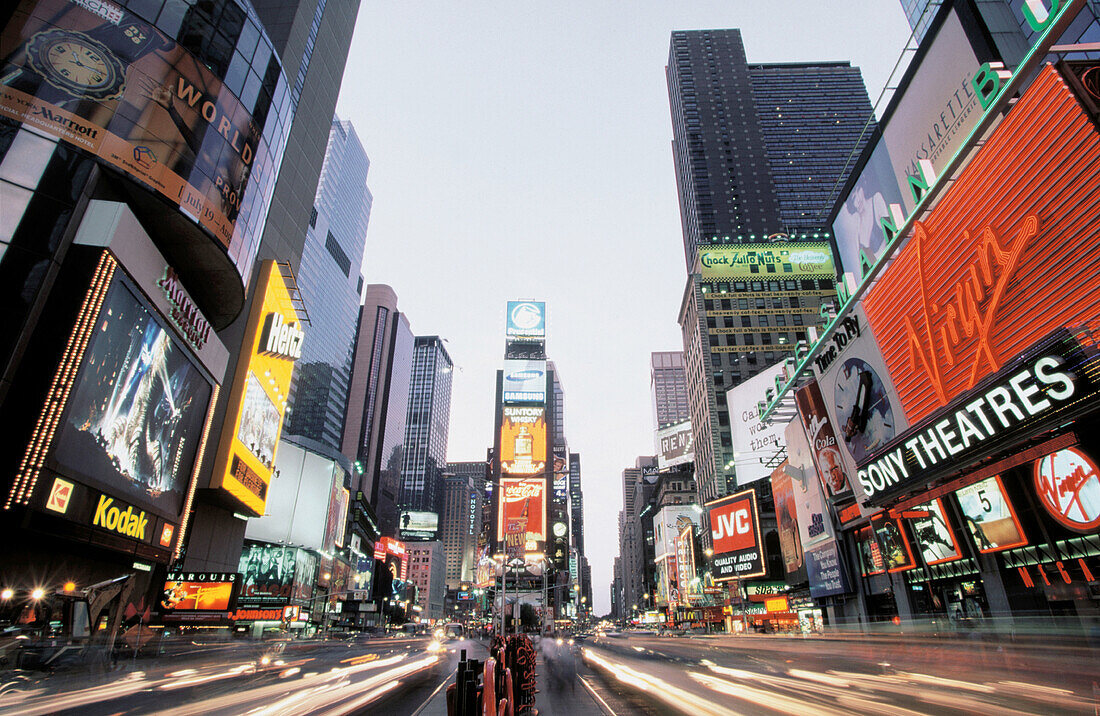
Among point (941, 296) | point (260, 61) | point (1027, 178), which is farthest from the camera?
point (260, 61)

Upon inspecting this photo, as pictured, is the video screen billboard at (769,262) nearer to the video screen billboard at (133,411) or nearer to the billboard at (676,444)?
the billboard at (676,444)

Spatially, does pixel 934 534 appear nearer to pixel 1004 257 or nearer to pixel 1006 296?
pixel 1006 296

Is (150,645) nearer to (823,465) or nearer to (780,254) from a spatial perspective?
(823,465)

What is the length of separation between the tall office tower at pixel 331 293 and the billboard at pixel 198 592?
3600 inches

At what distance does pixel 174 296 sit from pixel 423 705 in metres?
26.2

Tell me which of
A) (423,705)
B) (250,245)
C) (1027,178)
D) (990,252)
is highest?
(250,245)

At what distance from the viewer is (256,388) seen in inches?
1613

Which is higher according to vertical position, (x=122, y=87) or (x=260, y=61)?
(x=260, y=61)

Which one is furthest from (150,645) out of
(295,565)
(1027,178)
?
(295,565)

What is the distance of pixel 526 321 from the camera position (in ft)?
414

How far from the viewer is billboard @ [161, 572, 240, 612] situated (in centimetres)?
3806

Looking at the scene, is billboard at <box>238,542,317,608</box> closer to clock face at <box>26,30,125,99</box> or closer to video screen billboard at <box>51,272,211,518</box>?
video screen billboard at <box>51,272,211,518</box>

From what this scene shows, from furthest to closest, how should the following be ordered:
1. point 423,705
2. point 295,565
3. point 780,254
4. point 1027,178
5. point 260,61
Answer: point 780,254
point 295,565
point 260,61
point 1027,178
point 423,705

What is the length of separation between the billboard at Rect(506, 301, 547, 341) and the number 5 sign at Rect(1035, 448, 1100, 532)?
356 ft
